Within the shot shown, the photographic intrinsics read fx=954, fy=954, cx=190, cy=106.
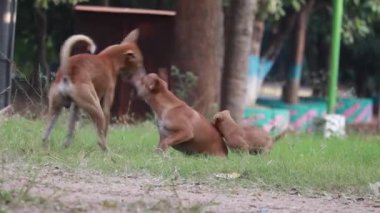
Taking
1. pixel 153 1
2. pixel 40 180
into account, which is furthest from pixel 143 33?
pixel 40 180

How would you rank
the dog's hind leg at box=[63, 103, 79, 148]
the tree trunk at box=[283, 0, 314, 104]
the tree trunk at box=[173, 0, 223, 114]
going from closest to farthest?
the dog's hind leg at box=[63, 103, 79, 148]
the tree trunk at box=[173, 0, 223, 114]
the tree trunk at box=[283, 0, 314, 104]

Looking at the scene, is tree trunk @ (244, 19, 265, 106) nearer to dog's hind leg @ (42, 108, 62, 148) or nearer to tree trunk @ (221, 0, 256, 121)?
tree trunk @ (221, 0, 256, 121)

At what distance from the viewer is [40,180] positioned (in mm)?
7250

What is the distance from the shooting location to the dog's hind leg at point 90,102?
880 centimetres

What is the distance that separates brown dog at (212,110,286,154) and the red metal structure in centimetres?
524

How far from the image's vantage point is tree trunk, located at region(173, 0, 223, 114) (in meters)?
16.4

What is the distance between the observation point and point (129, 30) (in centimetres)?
1580

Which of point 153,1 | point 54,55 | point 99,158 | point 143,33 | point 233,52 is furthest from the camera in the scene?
point 54,55

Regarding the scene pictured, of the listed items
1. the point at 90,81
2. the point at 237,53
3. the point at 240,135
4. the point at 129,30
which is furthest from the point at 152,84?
the point at 237,53

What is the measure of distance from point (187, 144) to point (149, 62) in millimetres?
6746

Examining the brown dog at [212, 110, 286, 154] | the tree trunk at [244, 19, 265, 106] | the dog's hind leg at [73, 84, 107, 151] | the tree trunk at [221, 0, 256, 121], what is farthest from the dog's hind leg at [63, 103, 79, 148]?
the tree trunk at [244, 19, 265, 106]

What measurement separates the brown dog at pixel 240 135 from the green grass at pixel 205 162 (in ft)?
0.42

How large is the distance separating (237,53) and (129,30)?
2.46 metres

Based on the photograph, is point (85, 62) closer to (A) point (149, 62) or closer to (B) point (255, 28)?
(A) point (149, 62)
